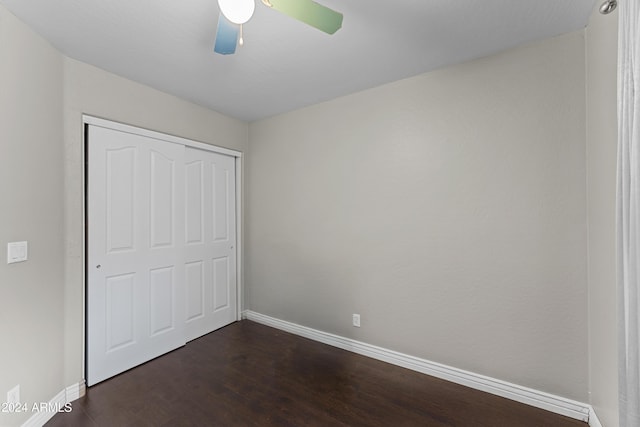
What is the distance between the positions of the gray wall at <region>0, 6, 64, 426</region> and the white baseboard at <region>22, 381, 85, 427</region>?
0.18 ft

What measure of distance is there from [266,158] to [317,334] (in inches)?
83.0

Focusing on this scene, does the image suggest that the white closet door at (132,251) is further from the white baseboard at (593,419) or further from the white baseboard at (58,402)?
the white baseboard at (593,419)

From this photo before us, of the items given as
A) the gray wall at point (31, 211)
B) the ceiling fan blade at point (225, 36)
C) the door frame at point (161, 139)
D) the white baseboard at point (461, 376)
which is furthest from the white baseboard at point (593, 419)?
the gray wall at point (31, 211)

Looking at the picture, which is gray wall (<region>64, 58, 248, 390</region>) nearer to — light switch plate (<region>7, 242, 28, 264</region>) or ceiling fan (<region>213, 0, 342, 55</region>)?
light switch plate (<region>7, 242, 28, 264</region>)

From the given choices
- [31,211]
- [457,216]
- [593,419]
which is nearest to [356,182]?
[457,216]

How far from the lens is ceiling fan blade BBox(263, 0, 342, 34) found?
1195 mm

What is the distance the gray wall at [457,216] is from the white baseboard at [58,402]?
1.83 meters

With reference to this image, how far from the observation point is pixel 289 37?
6.09 feet

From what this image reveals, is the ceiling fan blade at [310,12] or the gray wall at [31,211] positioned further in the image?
the gray wall at [31,211]

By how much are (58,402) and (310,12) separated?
2.91m

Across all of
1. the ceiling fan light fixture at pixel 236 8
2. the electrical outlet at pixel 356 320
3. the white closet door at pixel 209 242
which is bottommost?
the electrical outlet at pixel 356 320

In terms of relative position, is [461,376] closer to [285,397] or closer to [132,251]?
[285,397]

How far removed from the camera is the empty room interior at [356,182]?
1646 mm

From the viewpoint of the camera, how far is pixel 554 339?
6.11 feet
